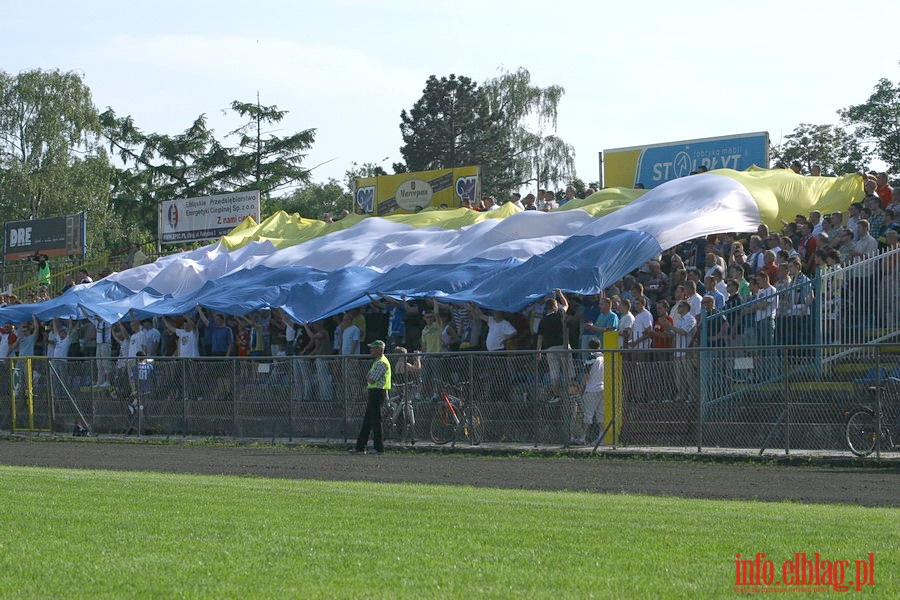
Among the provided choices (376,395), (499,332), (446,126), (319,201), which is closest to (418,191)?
(499,332)

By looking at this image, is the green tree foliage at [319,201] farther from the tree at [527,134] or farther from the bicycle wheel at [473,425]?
the bicycle wheel at [473,425]

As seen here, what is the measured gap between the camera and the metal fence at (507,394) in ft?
56.7

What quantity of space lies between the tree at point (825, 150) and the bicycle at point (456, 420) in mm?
44515

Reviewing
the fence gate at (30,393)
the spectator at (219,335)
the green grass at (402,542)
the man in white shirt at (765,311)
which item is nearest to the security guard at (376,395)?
the man in white shirt at (765,311)

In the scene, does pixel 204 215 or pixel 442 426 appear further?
pixel 204 215

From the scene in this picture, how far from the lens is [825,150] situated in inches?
2502

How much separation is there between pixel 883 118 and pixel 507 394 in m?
45.9

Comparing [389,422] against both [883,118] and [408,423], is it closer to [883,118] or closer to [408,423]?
[408,423]

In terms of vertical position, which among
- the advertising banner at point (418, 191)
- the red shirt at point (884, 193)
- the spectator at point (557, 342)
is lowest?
the spectator at point (557, 342)

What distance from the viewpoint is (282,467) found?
17516mm

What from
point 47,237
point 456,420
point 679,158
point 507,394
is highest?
point 679,158

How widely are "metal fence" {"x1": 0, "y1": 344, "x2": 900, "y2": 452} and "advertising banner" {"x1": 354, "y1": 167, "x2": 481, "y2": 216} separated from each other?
14623 mm

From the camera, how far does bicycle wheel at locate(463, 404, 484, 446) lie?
20469 millimetres

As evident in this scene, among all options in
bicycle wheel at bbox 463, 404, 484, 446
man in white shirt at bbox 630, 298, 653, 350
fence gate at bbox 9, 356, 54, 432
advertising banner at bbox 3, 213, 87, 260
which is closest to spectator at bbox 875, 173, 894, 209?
man in white shirt at bbox 630, 298, 653, 350
